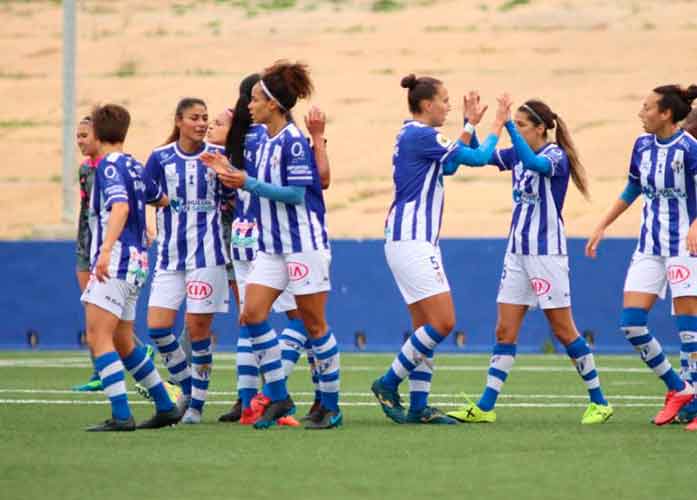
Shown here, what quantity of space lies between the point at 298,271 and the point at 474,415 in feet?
5.67

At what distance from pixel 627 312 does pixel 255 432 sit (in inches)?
108

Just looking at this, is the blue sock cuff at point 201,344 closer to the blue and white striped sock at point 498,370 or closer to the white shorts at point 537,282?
the blue and white striped sock at point 498,370

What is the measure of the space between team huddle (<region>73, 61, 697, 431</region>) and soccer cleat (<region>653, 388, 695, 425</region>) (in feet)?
0.04

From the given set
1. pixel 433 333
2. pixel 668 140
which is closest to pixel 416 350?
pixel 433 333

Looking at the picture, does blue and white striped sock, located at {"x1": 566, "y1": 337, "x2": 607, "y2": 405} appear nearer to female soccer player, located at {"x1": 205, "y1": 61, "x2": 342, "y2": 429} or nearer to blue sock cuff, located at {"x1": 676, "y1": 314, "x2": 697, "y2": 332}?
blue sock cuff, located at {"x1": 676, "y1": 314, "x2": 697, "y2": 332}

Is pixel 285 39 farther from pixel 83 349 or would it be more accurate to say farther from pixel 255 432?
pixel 255 432

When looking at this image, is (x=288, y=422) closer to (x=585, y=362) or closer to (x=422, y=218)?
(x=422, y=218)

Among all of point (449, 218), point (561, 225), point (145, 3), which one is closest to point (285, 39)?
point (145, 3)

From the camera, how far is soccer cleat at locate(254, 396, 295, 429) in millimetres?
11305

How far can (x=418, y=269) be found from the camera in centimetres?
1148

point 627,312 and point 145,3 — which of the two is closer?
point 627,312

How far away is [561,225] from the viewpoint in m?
12.0

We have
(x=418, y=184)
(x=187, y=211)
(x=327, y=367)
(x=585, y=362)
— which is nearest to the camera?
(x=327, y=367)

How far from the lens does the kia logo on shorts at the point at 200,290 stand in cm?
1186
